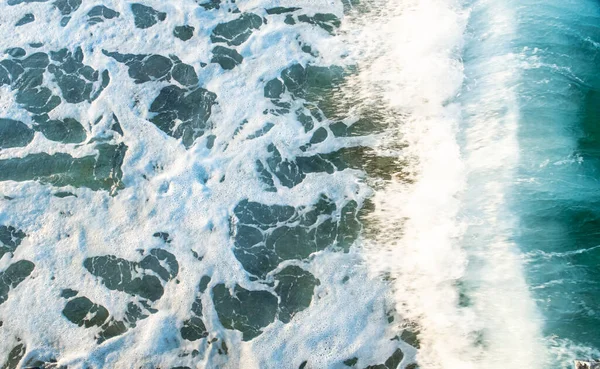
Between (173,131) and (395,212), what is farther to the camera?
(173,131)

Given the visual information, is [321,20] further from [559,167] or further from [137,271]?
[137,271]

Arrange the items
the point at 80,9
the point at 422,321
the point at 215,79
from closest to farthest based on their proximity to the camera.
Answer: the point at 422,321 → the point at 215,79 → the point at 80,9

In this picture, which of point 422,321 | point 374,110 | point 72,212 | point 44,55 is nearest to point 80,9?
point 44,55

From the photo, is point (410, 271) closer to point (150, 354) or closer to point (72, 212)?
point (150, 354)

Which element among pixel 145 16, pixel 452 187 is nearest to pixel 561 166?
pixel 452 187

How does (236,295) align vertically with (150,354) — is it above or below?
above

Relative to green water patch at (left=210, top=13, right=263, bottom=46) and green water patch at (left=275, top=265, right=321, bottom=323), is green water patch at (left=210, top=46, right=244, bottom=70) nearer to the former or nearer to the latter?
green water patch at (left=210, top=13, right=263, bottom=46)

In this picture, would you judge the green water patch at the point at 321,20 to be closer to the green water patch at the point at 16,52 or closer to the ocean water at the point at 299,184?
the ocean water at the point at 299,184

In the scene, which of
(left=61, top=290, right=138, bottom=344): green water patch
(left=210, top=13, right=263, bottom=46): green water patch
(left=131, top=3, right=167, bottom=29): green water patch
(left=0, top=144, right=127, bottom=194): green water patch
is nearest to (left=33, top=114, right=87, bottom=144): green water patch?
(left=0, top=144, right=127, bottom=194): green water patch
